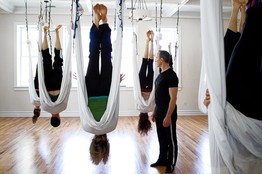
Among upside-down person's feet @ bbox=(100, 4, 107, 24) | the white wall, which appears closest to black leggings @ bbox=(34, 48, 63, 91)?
upside-down person's feet @ bbox=(100, 4, 107, 24)

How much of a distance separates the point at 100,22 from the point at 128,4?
12.1ft

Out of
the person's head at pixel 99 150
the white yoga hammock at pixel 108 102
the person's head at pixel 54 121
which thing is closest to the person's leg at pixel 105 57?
the white yoga hammock at pixel 108 102

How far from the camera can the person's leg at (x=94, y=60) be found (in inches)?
89.4

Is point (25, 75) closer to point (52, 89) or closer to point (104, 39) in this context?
point (52, 89)

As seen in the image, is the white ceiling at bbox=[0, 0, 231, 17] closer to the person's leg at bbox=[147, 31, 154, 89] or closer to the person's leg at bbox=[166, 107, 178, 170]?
the person's leg at bbox=[147, 31, 154, 89]

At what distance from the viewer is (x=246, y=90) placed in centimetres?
136

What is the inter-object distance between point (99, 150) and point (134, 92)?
1482mm

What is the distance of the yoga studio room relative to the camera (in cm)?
139

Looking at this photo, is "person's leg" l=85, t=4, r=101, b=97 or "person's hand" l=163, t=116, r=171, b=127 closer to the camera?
"person's leg" l=85, t=4, r=101, b=97

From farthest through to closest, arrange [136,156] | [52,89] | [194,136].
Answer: [194,136], [136,156], [52,89]

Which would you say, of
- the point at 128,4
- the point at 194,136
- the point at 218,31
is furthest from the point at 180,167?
the point at 128,4

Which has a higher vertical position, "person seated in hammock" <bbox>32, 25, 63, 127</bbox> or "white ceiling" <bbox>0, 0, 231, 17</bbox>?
"white ceiling" <bbox>0, 0, 231, 17</bbox>

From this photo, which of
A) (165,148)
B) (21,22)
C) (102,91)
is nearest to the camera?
(102,91)

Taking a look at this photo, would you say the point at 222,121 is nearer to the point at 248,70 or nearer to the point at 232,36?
the point at 248,70
